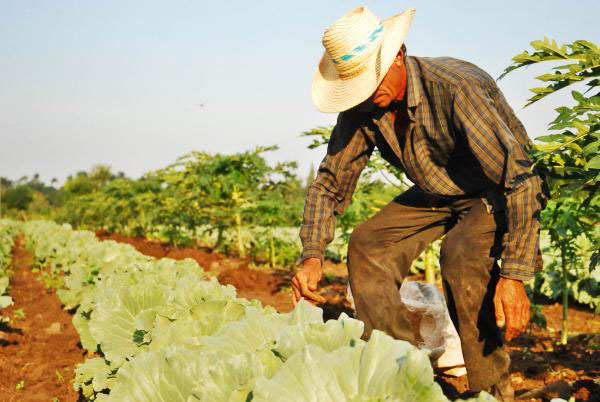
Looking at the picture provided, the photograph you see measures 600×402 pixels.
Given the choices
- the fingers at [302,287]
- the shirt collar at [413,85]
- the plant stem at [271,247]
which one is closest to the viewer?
the shirt collar at [413,85]

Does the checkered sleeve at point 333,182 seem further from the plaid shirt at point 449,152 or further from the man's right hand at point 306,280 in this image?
the man's right hand at point 306,280

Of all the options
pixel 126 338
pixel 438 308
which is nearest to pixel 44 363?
pixel 126 338

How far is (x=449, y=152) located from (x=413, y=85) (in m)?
0.40

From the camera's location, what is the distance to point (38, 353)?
5.72 meters

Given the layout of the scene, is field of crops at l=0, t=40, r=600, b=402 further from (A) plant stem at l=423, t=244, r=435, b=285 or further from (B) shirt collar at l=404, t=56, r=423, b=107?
(B) shirt collar at l=404, t=56, r=423, b=107

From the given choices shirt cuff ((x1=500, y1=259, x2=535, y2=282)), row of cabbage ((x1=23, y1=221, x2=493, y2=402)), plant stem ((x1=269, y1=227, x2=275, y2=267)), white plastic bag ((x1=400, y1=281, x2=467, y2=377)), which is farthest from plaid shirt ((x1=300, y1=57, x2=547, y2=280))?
plant stem ((x1=269, y1=227, x2=275, y2=267))

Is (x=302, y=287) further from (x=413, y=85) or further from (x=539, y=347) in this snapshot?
(x=539, y=347)

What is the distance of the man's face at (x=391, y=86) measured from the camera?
3068 millimetres

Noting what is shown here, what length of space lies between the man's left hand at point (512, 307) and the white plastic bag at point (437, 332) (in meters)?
1.62

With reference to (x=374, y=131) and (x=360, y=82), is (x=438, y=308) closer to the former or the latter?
(x=374, y=131)

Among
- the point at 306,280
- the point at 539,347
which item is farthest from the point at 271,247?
the point at 306,280

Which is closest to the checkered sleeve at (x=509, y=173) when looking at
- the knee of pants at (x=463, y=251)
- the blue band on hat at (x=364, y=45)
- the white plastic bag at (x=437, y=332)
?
the knee of pants at (x=463, y=251)

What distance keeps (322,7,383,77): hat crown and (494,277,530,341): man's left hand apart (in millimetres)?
1277

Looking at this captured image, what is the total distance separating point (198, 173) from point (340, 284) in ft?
15.2
